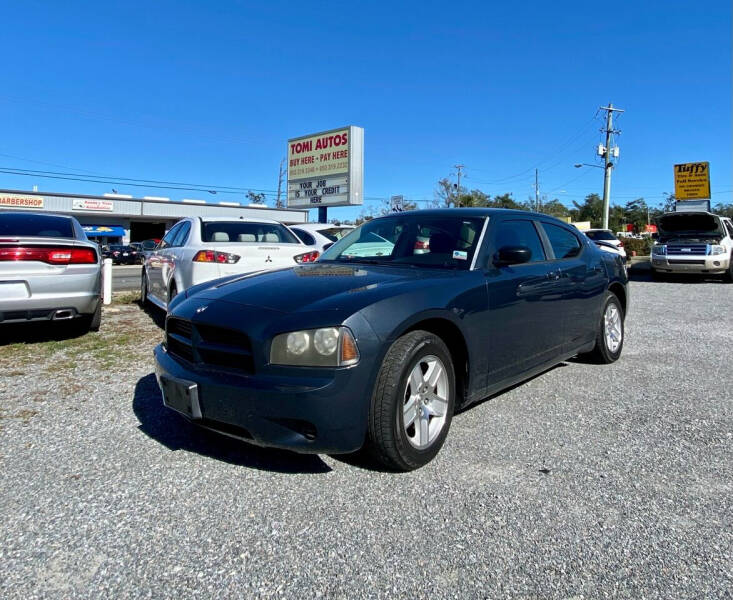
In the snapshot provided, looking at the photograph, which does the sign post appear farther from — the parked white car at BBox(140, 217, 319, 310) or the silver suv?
the parked white car at BBox(140, 217, 319, 310)

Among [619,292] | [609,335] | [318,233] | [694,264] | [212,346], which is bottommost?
[609,335]

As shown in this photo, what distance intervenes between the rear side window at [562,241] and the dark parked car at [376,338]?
0.35 m

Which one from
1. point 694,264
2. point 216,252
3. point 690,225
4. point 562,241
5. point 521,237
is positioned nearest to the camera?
point 521,237

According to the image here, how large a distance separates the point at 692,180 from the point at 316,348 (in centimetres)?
3994

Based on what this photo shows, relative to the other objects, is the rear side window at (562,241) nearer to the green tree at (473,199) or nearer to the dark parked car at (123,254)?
the dark parked car at (123,254)

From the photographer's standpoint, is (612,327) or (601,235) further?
(601,235)

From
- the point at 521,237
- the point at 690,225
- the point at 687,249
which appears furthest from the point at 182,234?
the point at 690,225

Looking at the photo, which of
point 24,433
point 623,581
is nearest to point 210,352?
point 24,433

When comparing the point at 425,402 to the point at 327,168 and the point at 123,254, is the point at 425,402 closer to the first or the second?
the point at 327,168

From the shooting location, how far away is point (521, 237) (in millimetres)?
4164

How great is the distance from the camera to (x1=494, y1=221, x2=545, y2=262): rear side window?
12.8ft

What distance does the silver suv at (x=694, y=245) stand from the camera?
14.3 metres

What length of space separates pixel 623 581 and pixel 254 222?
6.26m

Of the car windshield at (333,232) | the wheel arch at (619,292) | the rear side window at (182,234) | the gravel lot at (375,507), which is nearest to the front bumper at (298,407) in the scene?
the gravel lot at (375,507)
